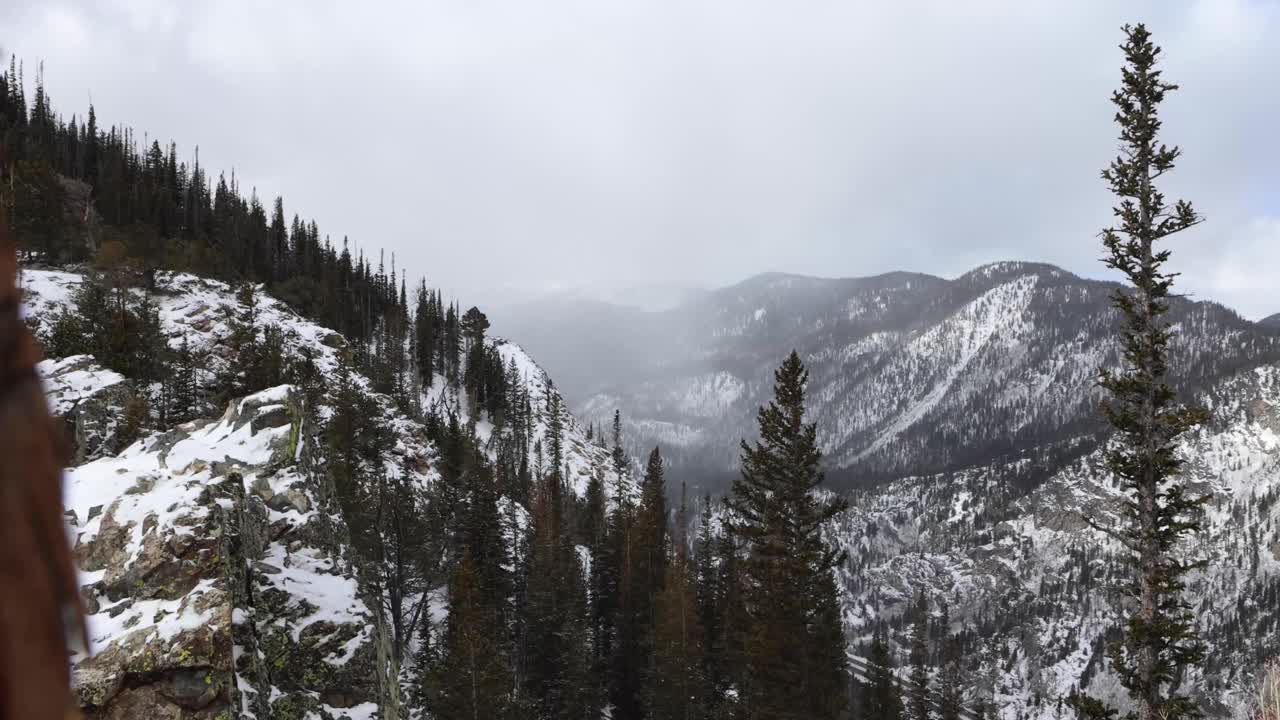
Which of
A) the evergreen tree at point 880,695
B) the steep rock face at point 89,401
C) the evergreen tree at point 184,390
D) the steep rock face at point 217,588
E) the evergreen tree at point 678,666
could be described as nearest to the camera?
Result: the steep rock face at point 217,588

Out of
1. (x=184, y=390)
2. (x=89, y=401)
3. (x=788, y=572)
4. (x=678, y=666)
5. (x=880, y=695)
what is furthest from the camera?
(x=880, y=695)

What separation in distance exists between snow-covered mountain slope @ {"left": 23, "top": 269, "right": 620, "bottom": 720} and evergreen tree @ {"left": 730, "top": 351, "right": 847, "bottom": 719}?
11215mm

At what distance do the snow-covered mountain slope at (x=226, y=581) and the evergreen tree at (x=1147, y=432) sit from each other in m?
14.7

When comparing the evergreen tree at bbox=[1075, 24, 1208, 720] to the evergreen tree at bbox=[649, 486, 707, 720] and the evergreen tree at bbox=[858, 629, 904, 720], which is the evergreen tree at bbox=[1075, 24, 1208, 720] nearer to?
the evergreen tree at bbox=[649, 486, 707, 720]

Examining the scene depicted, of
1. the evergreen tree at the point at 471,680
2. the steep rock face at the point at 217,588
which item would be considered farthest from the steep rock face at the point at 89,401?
the evergreen tree at the point at 471,680

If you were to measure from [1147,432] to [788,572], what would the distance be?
1094 centimetres

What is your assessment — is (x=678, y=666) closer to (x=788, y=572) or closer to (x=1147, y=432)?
(x=788, y=572)

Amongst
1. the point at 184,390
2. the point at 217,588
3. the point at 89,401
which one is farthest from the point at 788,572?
the point at 184,390

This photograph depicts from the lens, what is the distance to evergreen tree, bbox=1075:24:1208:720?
37.2 feet

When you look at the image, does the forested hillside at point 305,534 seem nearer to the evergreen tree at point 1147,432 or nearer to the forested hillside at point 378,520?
the forested hillside at point 378,520

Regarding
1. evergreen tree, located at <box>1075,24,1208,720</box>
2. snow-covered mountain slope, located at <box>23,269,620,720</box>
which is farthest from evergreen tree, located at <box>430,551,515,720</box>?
evergreen tree, located at <box>1075,24,1208,720</box>

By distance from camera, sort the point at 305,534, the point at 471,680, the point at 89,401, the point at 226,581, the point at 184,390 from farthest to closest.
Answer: the point at 184,390, the point at 471,680, the point at 89,401, the point at 305,534, the point at 226,581

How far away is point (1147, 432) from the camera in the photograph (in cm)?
1202

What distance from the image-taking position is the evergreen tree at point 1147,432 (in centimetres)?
1134
